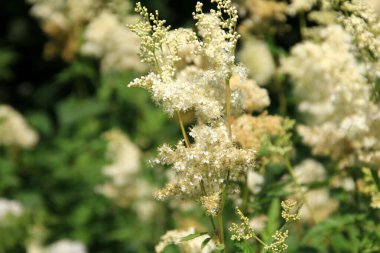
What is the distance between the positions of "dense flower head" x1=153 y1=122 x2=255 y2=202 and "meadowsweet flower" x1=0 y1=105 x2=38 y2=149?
406cm

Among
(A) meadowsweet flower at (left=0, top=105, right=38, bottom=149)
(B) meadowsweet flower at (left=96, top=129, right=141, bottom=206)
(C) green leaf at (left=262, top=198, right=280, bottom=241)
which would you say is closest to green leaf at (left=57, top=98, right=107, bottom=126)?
→ (A) meadowsweet flower at (left=0, top=105, right=38, bottom=149)

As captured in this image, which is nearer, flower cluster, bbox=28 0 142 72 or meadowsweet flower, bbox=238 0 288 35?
meadowsweet flower, bbox=238 0 288 35

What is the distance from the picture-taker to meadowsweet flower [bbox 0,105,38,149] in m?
5.67

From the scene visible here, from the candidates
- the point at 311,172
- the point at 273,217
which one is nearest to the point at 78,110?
the point at 311,172

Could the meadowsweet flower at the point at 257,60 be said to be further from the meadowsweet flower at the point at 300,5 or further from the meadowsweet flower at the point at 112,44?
the meadowsweet flower at the point at 300,5

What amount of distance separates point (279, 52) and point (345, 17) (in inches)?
48.9

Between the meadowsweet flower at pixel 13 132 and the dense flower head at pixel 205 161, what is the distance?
13.3 ft

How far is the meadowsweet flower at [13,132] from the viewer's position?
18.6 feet

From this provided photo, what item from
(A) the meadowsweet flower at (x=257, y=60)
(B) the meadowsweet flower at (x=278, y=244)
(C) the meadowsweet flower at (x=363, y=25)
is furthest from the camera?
(A) the meadowsweet flower at (x=257, y=60)

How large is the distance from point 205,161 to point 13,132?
4.28 meters

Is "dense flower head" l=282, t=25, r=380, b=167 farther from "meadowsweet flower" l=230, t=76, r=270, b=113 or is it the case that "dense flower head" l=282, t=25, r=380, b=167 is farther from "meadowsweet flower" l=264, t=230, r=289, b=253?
"meadowsweet flower" l=264, t=230, r=289, b=253

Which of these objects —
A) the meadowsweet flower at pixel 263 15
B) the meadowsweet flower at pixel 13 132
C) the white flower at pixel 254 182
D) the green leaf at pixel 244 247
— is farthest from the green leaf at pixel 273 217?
the meadowsweet flower at pixel 13 132

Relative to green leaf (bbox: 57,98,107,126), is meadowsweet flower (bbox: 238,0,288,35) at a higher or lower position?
lower

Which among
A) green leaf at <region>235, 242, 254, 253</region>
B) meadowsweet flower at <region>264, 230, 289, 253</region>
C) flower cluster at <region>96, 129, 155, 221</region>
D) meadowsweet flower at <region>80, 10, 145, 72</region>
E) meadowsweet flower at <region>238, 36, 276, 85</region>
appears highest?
meadowsweet flower at <region>80, 10, 145, 72</region>
